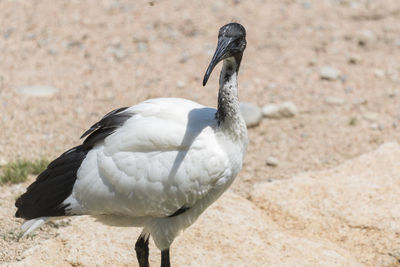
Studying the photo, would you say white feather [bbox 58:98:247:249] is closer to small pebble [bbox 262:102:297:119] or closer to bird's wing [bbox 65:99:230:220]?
bird's wing [bbox 65:99:230:220]

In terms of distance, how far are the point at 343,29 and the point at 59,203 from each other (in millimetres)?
7040

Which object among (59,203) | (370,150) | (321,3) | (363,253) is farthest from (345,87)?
(59,203)

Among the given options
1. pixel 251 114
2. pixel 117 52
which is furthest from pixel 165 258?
pixel 117 52

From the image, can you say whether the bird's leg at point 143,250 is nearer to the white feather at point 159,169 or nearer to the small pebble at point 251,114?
the white feather at point 159,169

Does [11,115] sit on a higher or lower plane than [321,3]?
lower

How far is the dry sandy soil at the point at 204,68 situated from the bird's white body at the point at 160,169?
1.31m

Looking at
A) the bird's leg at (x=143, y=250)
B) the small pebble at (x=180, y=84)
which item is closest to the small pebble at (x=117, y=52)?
the small pebble at (x=180, y=84)

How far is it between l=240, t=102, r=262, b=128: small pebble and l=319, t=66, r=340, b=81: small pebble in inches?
64.5

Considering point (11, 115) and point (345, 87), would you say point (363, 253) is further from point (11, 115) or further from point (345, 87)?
point (11, 115)

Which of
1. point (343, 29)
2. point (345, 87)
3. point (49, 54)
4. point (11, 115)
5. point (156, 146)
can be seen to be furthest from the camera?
point (343, 29)

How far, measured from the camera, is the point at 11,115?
25.2 feet

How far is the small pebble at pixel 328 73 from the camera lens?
29.4ft

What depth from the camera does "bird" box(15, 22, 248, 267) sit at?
4383mm

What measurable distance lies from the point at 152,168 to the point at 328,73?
5.24 m
